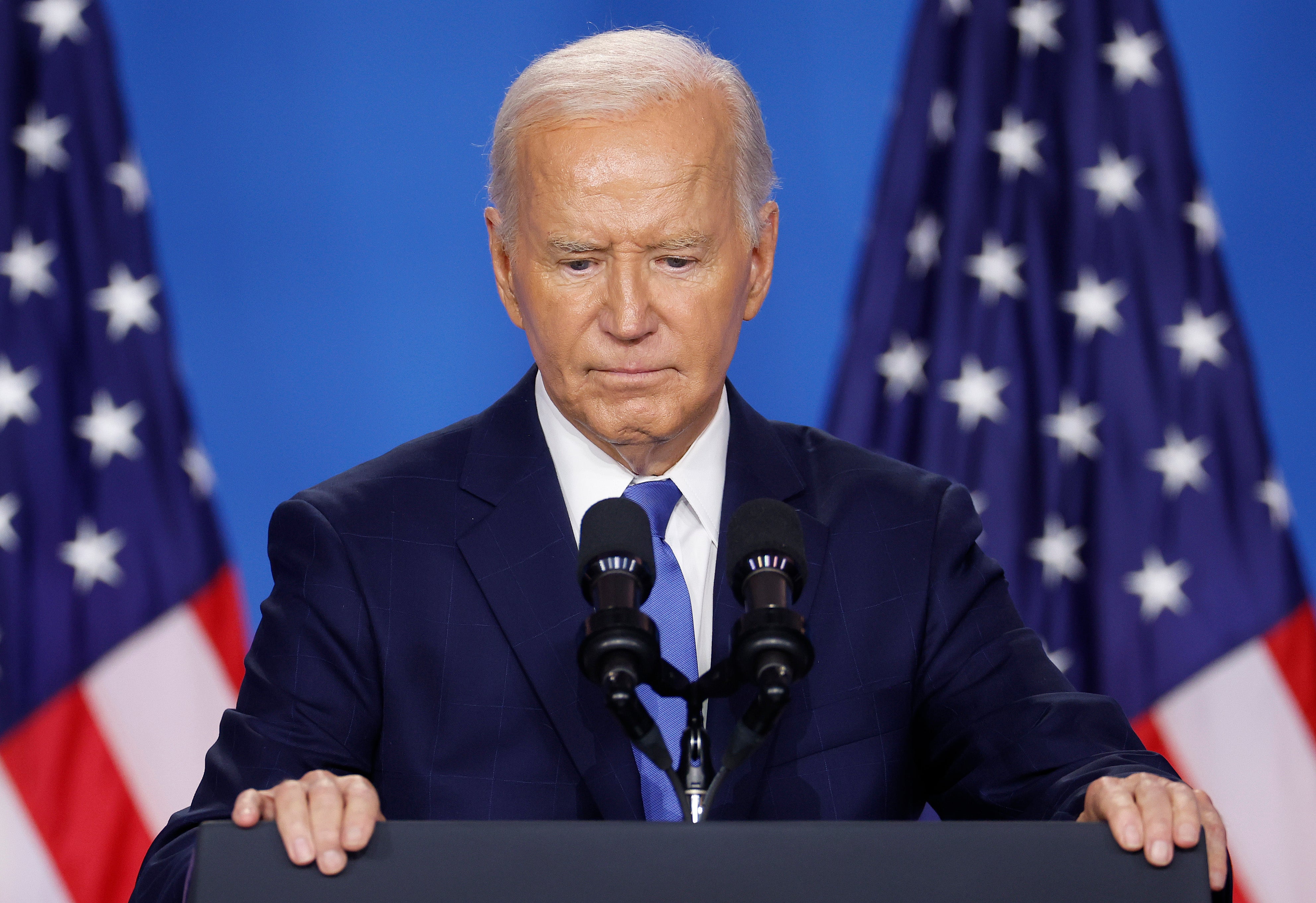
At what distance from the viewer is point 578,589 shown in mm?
1584

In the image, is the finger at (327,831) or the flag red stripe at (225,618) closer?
the finger at (327,831)

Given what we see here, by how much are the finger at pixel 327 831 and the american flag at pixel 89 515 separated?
6.56ft

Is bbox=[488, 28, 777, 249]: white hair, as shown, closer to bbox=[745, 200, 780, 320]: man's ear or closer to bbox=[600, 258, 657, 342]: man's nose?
bbox=[745, 200, 780, 320]: man's ear

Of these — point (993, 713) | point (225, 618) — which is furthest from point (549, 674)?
point (225, 618)

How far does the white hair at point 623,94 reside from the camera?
157 cm

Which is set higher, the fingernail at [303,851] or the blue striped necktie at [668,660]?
the blue striped necktie at [668,660]

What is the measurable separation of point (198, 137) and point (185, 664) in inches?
46.0

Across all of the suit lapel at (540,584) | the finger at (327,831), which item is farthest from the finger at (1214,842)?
the finger at (327,831)

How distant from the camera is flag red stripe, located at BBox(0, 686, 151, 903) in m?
2.79

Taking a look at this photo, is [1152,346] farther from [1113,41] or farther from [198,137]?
[198,137]

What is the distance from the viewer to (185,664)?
9.44 feet

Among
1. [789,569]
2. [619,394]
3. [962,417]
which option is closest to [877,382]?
[962,417]

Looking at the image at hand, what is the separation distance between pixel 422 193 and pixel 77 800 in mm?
1486

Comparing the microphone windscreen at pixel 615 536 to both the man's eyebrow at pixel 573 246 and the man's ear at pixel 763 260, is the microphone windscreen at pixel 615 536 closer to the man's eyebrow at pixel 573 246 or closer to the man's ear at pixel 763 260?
the man's eyebrow at pixel 573 246
